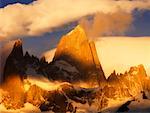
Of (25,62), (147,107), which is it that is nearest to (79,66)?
(25,62)

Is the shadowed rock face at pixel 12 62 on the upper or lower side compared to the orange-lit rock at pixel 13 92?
upper

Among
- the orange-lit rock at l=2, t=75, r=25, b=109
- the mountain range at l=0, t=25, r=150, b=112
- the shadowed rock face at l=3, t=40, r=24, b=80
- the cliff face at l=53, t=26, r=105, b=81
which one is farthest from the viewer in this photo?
the cliff face at l=53, t=26, r=105, b=81

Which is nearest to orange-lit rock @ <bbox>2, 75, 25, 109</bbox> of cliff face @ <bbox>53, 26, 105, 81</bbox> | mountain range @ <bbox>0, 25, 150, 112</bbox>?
mountain range @ <bbox>0, 25, 150, 112</bbox>

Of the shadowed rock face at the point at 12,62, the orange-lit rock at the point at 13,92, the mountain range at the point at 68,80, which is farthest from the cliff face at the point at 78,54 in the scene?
the orange-lit rock at the point at 13,92

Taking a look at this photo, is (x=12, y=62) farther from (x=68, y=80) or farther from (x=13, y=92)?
(x=68, y=80)

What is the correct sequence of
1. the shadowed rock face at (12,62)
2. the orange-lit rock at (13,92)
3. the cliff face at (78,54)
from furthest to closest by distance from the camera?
the cliff face at (78,54)
the shadowed rock face at (12,62)
the orange-lit rock at (13,92)

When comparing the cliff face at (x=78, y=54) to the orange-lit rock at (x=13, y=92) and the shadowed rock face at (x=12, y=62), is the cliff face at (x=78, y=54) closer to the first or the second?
the shadowed rock face at (x=12, y=62)

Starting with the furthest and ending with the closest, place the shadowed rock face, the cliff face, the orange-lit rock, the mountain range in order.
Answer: the cliff face, the mountain range, the shadowed rock face, the orange-lit rock

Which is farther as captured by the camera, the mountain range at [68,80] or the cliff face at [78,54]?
the cliff face at [78,54]

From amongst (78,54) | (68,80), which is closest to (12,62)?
(78,54)

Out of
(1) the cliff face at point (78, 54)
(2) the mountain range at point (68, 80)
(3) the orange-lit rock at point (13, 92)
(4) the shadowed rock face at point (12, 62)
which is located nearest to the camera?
(3) the orange-lit rock at point (13, 92)

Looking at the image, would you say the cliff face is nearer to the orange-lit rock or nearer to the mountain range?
the mountain range

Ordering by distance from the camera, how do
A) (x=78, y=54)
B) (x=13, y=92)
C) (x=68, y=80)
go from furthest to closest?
(x=68, y=80) → (x=78, y=54) → (x=13, y=92)
